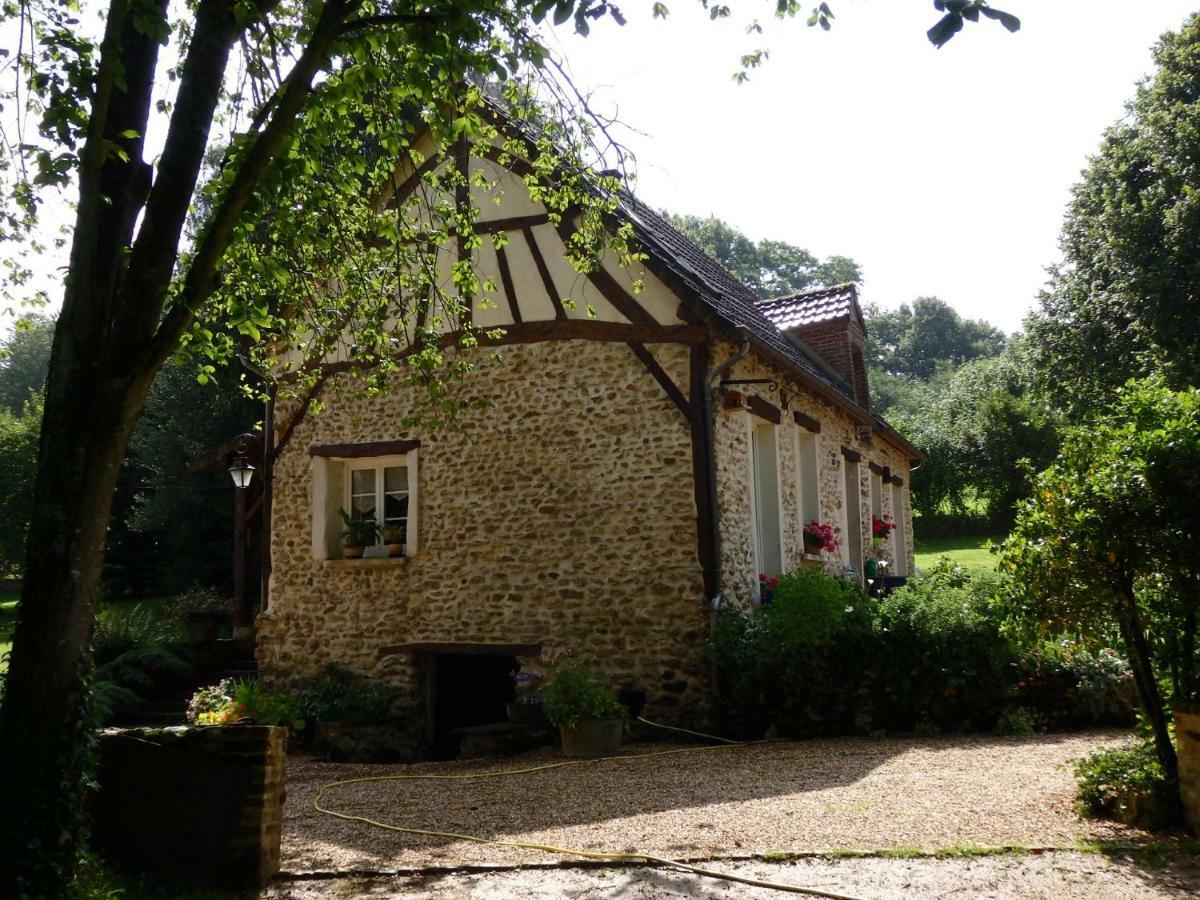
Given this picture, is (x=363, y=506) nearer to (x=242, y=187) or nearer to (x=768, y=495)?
(x=768, y=495)

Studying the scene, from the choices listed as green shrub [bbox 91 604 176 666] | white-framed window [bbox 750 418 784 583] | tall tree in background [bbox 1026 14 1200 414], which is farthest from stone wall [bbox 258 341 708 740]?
tall tree in background [bbox 1026 14 1200 414]

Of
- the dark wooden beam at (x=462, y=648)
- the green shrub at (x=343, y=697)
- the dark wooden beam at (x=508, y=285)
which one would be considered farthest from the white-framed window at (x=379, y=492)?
the dark wooden beam at (x=508, y=285)

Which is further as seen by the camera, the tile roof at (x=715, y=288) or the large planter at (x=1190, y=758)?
the tile roof at (x=715, y=288)

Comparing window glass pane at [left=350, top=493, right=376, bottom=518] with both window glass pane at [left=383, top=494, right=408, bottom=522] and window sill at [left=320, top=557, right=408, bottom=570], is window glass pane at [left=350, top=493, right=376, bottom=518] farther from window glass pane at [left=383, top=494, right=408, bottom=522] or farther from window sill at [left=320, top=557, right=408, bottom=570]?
window sill at [left=320, top=557, right=408, bottom=570]

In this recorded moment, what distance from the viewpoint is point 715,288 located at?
37.2ft

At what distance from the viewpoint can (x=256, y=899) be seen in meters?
4.46

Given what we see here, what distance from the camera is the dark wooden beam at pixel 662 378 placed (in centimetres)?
955

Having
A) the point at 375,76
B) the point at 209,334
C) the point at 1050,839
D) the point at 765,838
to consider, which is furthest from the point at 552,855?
the point at 375,76

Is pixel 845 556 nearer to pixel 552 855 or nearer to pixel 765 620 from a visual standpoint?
pixel 765 620

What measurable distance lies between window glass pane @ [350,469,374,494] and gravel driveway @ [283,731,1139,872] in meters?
3.91

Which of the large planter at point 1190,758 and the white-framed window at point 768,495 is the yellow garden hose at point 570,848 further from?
the white-framed window at point 768,495

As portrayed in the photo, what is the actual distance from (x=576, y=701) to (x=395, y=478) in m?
4.04

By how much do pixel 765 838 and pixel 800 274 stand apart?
43257mm

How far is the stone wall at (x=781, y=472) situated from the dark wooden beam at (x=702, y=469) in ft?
0.57
